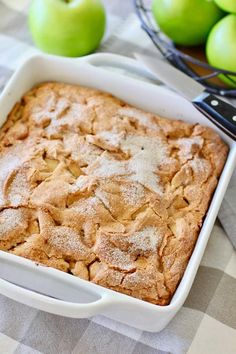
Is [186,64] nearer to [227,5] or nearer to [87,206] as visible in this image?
[227,5]

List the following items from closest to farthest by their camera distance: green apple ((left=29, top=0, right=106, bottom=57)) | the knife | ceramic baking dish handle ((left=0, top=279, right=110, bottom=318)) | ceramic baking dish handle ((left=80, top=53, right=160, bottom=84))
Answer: ceramic baking dish handle ((left=0, top=279, right=110, bottom=318))
the knife
ceramic baking dish handle ((left=80, top=53, right=160, bottom=84))
green apple ((left=29, top=0, right=106, bottom=57))

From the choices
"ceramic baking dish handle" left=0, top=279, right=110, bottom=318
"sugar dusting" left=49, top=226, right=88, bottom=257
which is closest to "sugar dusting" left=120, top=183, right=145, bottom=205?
"sugar dusting" left=49, top=226, right=88, bottom=257

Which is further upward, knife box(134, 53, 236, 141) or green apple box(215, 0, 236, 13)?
green apple box(215, 0, 236, 13)

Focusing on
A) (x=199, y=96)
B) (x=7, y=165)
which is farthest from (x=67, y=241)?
(x=199, y=96)

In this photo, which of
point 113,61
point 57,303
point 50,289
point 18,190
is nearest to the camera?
point 57,303

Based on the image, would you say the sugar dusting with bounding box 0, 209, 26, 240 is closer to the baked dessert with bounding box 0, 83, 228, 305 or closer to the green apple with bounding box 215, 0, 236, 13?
the baked dessert with bounding box 0, 83, 228, 305

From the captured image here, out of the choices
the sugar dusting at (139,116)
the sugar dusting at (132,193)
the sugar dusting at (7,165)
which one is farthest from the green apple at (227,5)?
the sugar dusting at (7,165)
